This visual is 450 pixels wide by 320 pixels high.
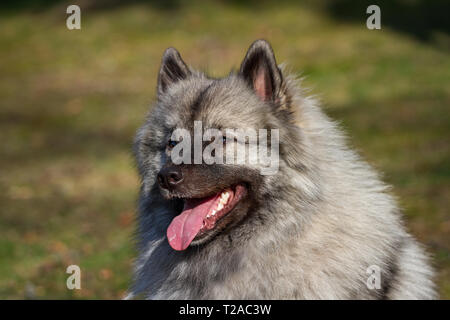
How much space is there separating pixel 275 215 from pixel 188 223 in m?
0.55

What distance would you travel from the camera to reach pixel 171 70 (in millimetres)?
4867

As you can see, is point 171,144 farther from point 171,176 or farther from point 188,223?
point 188,223

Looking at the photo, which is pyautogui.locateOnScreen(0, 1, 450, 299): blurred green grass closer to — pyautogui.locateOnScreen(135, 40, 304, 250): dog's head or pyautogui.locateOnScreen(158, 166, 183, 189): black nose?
pyautogui.locateOnScreen(135, 40, 304, 250): dog's head

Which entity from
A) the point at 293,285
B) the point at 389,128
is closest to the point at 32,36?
the point at 389,128

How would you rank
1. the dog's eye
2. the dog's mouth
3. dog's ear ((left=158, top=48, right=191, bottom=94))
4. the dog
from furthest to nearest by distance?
1. dog's ear ((left=158, top=48, right=191, bottom=94))
2. the dog's eye
3. the dog's mouth
4. the dog

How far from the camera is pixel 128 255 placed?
8273mm

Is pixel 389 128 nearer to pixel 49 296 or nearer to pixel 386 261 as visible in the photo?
pixel 49 296

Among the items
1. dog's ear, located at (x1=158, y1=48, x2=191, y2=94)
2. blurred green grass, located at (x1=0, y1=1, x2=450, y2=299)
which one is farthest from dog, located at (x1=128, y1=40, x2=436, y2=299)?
blurred green grass, located at (x1=0, y1=1, x2=450, y2=299)

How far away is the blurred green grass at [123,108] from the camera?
8414mm

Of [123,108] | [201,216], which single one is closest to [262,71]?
[201,216]

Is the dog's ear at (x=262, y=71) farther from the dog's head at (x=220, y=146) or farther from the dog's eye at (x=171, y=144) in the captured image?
the dog's eye at (x=171, y=144)

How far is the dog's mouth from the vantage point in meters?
4.05

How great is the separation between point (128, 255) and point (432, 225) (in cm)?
384

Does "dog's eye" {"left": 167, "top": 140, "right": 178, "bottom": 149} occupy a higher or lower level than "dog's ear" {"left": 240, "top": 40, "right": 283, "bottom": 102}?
lower
